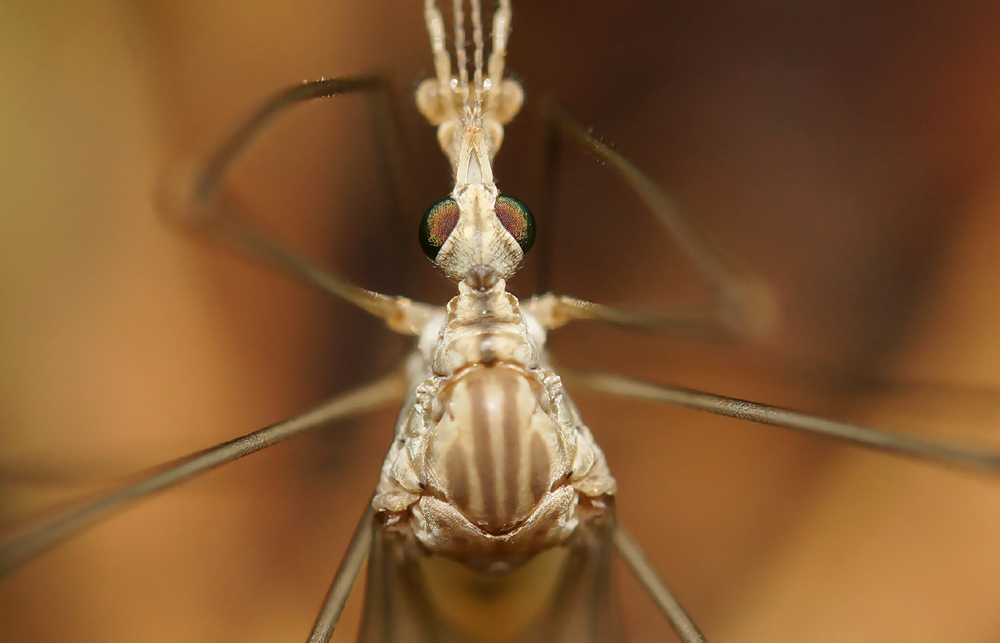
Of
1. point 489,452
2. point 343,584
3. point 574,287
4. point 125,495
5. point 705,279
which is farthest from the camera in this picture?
point 574,287

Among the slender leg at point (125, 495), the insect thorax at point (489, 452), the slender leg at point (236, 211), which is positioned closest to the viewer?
the slender leg at point (125, 495)

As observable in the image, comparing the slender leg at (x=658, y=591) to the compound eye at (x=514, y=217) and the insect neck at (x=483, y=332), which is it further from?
the compound eye at (x=514, y=217)

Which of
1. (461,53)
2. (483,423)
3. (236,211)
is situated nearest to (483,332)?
(483,423)

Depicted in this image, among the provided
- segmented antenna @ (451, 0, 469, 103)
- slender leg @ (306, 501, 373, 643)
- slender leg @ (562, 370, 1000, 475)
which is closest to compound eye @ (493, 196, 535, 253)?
segmented antenna @ (451, 0, 469, 103)

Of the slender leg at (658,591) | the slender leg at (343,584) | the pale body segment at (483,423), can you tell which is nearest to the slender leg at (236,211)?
the pale body segment at (483,423)

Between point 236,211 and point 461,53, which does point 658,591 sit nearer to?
point 461,53

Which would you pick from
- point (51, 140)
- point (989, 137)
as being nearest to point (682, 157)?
point (989, 137)

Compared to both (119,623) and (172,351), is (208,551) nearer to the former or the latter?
(119,623)
